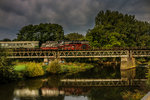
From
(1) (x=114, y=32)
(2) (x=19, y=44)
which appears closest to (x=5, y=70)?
(2) (x=19, y=44)

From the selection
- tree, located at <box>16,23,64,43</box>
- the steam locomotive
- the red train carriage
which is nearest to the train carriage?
the steam locomotive

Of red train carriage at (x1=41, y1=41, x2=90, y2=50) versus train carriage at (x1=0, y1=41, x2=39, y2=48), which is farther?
train carriage at (x1=0, y1=41, x2=39, y2=48)

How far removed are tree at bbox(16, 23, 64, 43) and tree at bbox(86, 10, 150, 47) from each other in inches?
856

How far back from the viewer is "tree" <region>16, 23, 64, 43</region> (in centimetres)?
8344

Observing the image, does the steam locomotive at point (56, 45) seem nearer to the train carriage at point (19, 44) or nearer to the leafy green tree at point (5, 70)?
the train carriage at point (19, 44)

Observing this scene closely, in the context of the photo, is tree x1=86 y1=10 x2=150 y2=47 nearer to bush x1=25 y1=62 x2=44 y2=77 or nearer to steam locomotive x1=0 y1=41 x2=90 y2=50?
steam locomotive x1=0 y1=41 x2=90 y2=50

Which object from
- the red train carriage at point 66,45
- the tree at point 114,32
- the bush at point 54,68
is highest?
the tree at point 114,32

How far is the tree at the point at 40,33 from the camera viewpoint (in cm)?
8344

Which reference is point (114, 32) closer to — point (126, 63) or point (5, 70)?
point (126, 63)

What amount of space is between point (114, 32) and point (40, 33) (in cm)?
4020

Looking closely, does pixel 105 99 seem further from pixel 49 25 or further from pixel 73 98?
pixel 49 25

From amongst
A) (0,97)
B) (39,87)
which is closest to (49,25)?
(39,87)

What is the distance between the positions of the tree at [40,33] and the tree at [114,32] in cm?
2174

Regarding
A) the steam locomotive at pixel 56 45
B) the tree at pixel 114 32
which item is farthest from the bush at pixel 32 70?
the tree at pixel 114 32
